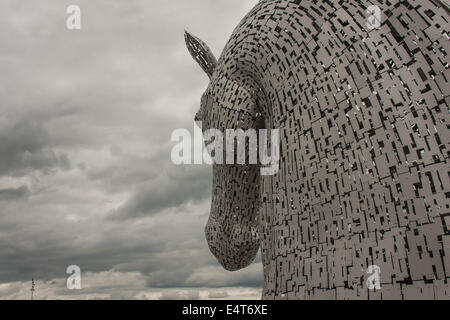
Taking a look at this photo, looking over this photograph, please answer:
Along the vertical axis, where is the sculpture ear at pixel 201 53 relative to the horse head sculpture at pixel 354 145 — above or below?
above

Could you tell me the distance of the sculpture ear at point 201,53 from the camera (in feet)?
11.5

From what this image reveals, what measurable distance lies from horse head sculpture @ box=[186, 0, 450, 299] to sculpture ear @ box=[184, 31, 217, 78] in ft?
3.94

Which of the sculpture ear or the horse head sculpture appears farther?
the sculpture ear

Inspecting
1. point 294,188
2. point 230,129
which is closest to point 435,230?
point 294,188

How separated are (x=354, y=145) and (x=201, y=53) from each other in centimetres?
207

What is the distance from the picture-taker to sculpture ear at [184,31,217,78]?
11.5 feet

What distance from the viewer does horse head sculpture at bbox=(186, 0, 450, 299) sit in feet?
4.88

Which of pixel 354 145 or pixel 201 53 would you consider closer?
pixel 354 145

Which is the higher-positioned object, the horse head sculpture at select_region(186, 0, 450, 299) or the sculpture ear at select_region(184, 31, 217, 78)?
the sculpture ear at select_region(184, 31, 217, 78)

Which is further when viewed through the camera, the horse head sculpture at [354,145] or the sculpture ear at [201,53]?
the sculpture ear at [201,53]

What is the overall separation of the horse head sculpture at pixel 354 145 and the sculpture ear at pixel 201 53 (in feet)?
3.94

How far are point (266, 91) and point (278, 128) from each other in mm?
206

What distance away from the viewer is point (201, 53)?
140 inches
